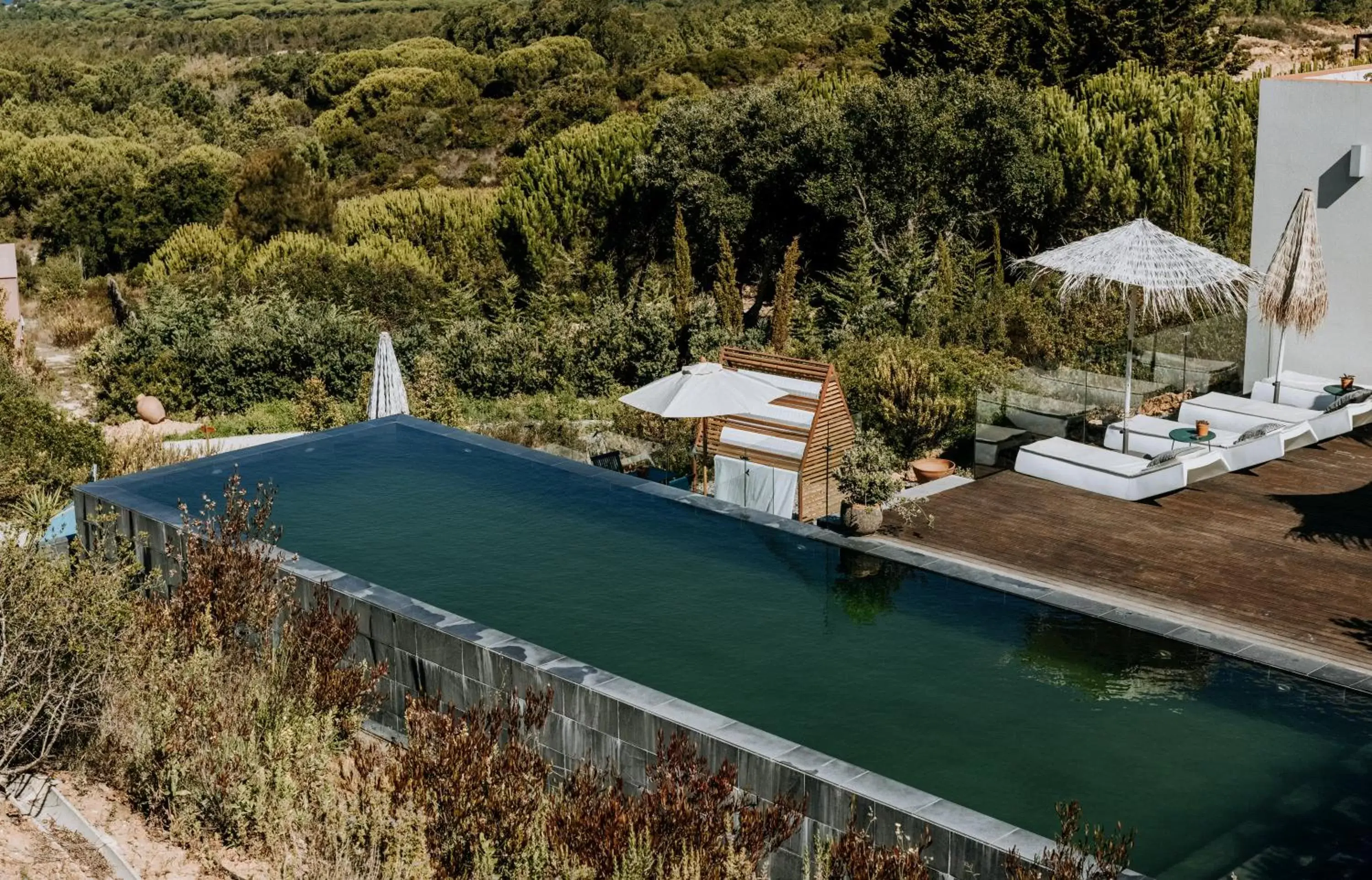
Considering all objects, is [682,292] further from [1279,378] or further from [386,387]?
[1279,378]

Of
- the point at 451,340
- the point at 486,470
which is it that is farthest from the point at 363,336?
the point at 486,470

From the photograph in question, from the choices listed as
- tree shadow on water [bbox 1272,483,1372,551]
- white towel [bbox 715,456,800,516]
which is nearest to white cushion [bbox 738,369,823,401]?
white towel [bbox 715,456,800,516]

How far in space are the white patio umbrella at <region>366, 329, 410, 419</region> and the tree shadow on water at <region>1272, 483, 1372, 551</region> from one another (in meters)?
8.91

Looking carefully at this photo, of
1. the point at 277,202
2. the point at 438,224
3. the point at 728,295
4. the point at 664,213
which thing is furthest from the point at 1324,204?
the point at 277,202

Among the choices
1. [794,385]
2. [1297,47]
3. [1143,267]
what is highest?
[1297,47]

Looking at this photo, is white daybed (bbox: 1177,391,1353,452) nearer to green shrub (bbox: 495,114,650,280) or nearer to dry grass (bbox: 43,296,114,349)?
green shrub (bbox: 495,114,650,280)

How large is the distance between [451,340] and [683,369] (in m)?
9.38

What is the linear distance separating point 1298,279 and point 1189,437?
7.60 ft

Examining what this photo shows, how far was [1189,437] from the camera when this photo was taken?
13039 mm

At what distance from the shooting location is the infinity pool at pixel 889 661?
23.1 feet

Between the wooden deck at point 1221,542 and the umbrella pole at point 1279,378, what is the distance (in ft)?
3.13

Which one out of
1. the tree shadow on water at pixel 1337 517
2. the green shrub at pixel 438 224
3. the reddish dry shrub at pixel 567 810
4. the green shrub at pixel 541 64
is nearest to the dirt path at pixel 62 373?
the green shrub at pixel 438 224

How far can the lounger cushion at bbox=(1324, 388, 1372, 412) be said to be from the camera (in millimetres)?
14250

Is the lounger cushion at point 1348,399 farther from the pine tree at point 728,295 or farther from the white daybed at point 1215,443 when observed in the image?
the pine tree at point 728,295
